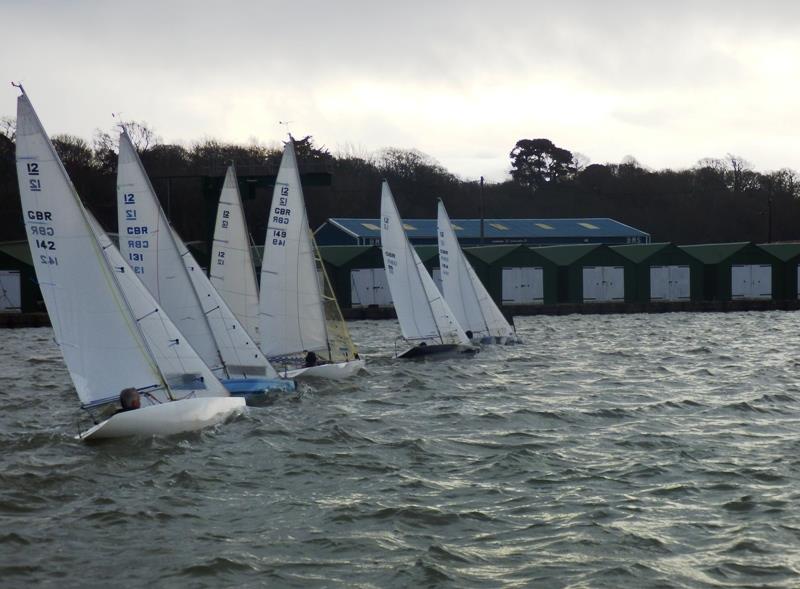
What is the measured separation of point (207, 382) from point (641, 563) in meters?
10.2

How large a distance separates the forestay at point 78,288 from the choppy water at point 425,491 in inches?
49.7

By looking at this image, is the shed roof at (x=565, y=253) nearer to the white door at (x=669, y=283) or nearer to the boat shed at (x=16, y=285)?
the white door at (x=669, y=283)

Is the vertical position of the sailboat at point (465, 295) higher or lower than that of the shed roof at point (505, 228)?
lower

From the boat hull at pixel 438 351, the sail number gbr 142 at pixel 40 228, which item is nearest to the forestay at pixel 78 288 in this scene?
the sail number gbr 142 at pixel 40 228

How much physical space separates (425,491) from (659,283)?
51322 mm

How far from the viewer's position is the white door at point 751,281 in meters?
63.8

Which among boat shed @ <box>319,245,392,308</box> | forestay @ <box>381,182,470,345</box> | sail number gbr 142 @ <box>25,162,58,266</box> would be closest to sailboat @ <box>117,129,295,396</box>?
sail number gbr 142 @ <box>25,162,58,266</box>

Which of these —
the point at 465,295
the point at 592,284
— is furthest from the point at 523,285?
the point at 465,295

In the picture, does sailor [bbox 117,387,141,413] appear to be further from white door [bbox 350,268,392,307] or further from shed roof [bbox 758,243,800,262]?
shed roof [bbox 758,243,800,262]

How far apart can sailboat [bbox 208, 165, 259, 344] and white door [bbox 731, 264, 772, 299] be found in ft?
144

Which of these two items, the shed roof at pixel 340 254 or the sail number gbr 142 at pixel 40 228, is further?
the shed roof at pixel 340 254

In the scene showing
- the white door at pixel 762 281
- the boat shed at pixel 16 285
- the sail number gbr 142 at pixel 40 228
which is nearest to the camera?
the sail number gbr 142 at pixel 40 228

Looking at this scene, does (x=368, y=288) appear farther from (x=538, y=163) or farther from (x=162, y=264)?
(x=538, y=163)

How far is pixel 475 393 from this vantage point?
23.8 meters
